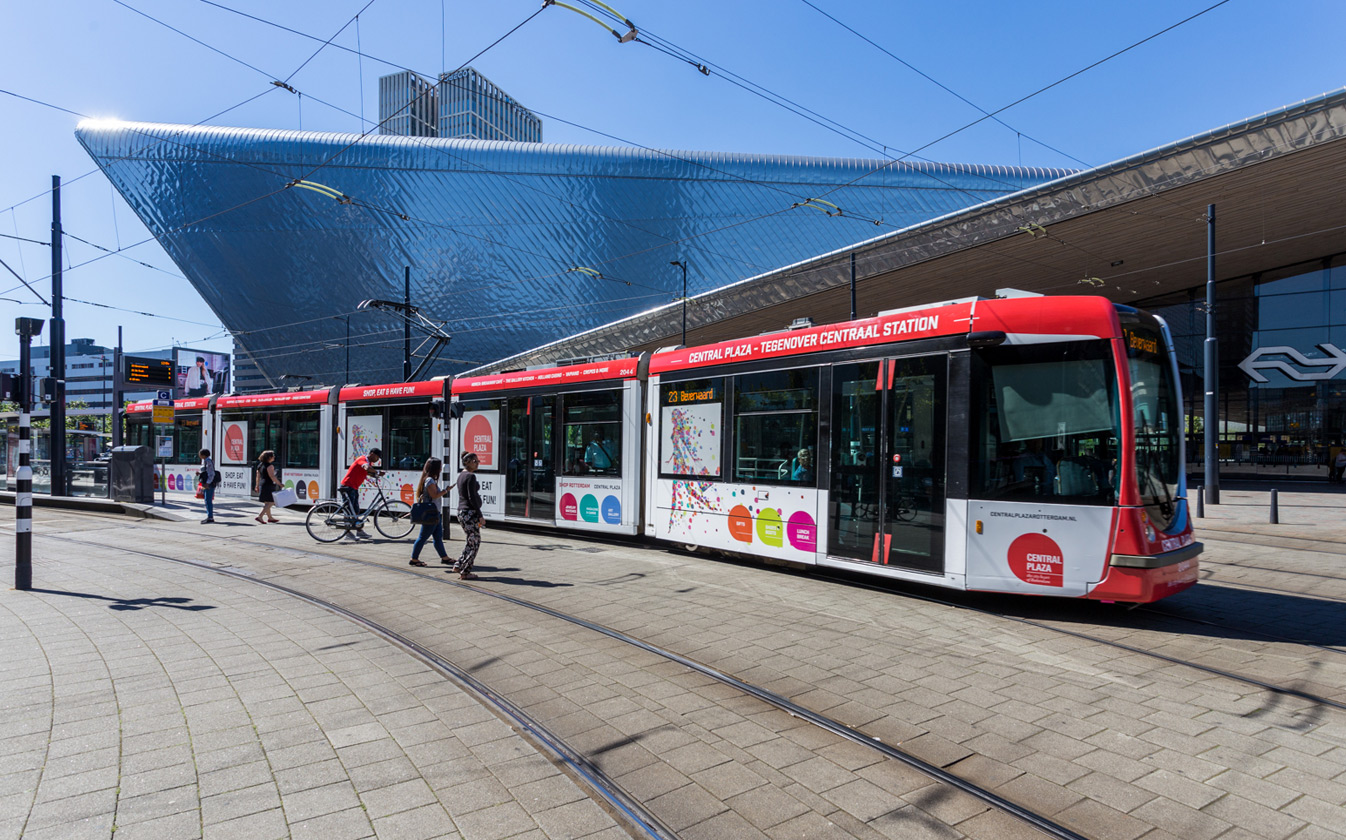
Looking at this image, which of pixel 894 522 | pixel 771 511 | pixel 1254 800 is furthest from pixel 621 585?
pixel 1254 800

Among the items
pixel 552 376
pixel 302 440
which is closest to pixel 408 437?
pixel 302 440

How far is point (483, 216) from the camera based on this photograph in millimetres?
59250

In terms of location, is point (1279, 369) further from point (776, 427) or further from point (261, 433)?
point (261, 433)

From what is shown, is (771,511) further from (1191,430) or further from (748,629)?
(1191,430)

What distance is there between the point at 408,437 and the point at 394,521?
6.66ft

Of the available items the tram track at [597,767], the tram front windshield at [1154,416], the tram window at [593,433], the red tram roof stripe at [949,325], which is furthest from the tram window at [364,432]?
the tram front windshield at [1154,416]

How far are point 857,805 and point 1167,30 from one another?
10.6 metres

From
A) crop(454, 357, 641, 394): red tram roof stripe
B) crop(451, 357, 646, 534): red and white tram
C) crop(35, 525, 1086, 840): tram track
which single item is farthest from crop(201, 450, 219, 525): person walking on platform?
crop(35, 525, 1086, 840): tram track

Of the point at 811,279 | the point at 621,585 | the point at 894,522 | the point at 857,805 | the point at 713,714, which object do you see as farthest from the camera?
the point at 811,279

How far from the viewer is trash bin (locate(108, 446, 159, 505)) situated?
1927 cm

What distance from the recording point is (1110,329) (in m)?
6.81

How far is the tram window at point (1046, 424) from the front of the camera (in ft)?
22.1

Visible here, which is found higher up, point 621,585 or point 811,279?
point 811,279

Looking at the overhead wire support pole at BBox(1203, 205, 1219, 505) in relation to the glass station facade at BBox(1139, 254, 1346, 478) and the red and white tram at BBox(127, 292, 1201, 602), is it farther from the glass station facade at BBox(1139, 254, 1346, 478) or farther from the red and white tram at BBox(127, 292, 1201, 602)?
the red and white tram at BBox(127, 292, 1201, 602)
